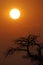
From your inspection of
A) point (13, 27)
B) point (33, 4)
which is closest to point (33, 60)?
point (13, 27)

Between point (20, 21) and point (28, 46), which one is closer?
point (28, 46)

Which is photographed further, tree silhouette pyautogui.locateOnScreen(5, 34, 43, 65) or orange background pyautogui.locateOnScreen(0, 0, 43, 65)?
orange background pyautogui.locateOnScreen(0, 0, 43, 65)

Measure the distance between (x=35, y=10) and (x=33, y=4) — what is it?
2.4 inches

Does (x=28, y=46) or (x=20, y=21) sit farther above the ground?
(x=20, y=21)

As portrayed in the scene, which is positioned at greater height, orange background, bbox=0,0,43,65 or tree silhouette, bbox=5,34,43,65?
orange background, bbox=0,0,43,65

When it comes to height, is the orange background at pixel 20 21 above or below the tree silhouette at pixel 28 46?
above

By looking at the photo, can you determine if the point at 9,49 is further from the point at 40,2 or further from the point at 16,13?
the point at 40,2

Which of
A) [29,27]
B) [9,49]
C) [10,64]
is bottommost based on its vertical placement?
[10,64]

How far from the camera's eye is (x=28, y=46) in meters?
2.12

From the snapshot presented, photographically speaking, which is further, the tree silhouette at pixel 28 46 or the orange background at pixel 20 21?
the orange background at pixel 20 21

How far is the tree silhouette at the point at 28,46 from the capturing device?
2.08 metres

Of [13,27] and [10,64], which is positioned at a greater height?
[13,27]

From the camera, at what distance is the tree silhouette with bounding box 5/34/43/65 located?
2080mm

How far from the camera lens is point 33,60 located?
2.18m
